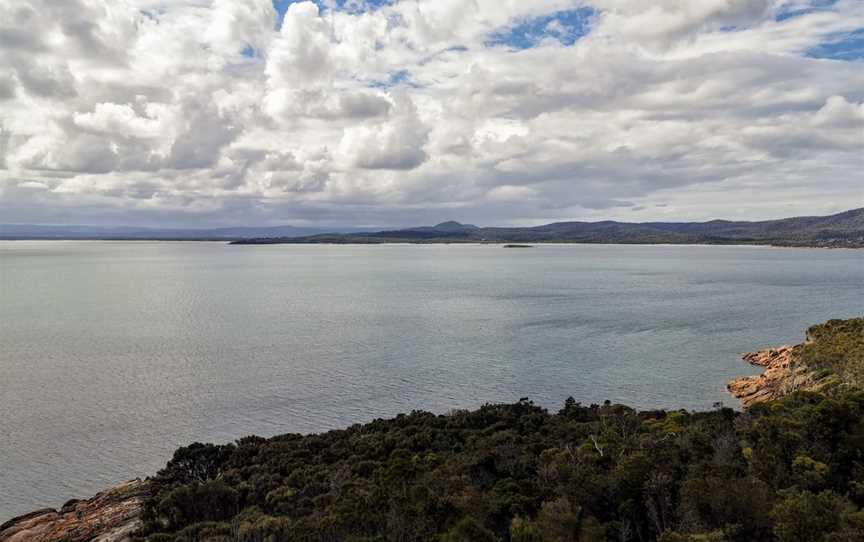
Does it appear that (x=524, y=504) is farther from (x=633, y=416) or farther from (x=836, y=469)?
(x=633, y=416)

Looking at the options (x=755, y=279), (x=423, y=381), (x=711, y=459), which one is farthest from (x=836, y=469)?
(x=755, y=279)

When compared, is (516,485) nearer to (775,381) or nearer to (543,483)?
(543,483)

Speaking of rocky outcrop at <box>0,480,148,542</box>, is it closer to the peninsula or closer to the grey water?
the peninsula

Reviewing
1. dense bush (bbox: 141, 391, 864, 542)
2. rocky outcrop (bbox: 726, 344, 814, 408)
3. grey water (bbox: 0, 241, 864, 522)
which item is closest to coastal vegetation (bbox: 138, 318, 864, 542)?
dense bush (bbox: 141, 391, 864, 542)

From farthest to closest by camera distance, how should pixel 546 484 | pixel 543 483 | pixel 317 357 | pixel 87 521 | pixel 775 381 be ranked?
pixel 317 357
pixel 775 381
pixel 87 521
pixel 543 483
pixel 546 484

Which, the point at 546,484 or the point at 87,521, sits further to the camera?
the point at 87,521

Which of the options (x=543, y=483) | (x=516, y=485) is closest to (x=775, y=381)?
(x=543, y=483)
